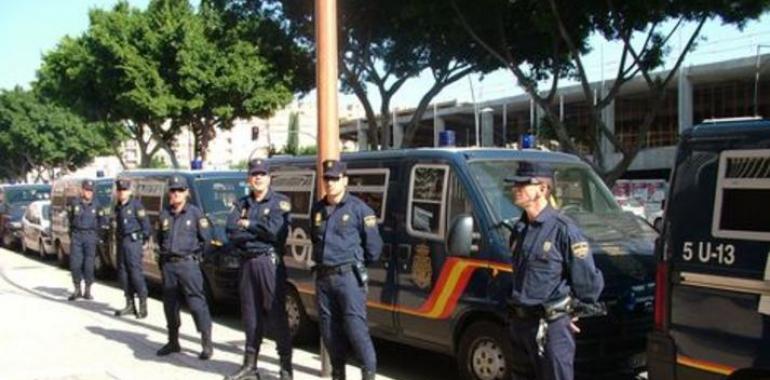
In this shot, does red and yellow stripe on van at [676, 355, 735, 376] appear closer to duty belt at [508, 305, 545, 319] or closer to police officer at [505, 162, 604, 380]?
police officer at [505, 162, 604, 380]

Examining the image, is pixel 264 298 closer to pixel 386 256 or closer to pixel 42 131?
pixel 386 256

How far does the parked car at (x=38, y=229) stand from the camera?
18.8 m

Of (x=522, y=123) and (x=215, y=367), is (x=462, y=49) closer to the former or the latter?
(x=215, y=367)

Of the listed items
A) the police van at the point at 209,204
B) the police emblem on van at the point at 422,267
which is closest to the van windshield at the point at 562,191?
the police emblem on van at the point at 422,267

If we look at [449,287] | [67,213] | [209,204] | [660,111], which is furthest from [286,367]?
[660,111]

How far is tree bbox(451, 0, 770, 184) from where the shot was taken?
637 inches

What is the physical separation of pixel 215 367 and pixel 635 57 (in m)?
13.1

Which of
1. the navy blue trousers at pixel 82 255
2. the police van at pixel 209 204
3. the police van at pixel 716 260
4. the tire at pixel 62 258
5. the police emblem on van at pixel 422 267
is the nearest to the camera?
the police van at pixel 716 260

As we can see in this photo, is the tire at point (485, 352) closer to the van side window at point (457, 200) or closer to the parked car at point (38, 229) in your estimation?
the van side window at point (457, 200)

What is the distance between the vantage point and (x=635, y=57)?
17828mm

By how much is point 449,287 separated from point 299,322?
2.56 meters

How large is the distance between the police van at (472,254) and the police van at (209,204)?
2.86 metres

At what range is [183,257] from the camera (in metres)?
7.73

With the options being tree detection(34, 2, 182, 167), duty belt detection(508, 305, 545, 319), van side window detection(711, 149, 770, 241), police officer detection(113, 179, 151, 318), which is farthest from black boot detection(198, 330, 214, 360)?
tree detection(34, 2, 182, 167)
